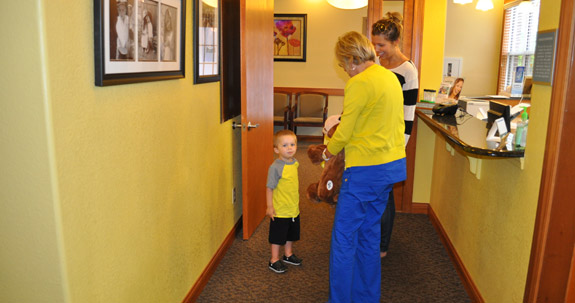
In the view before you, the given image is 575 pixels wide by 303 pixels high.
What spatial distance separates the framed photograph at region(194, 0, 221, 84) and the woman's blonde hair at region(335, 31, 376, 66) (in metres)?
0.79

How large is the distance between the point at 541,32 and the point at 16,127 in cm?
189

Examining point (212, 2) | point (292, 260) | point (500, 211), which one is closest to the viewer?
point (500, 211)

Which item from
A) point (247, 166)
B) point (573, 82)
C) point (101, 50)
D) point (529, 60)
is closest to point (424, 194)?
point (247, 166)

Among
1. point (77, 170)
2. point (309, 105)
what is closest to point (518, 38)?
point (309, 105)

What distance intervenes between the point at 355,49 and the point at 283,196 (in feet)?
3.80

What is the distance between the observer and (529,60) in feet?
17.8

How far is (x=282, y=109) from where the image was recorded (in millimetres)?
7969

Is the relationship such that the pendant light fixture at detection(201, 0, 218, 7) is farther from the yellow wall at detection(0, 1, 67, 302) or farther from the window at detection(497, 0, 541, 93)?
the window at detection(497, 0, 541, 93)

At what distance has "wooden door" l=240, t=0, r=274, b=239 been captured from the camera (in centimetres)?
330

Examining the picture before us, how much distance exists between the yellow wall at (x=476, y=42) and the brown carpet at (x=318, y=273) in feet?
11.5

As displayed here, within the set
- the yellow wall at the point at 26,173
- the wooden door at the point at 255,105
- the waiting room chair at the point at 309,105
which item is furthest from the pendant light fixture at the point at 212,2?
the waiting room chair at the point at 309,105

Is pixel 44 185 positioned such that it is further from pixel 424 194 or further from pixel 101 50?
pixel 424 194

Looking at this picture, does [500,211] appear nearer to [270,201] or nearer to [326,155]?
[326,155]

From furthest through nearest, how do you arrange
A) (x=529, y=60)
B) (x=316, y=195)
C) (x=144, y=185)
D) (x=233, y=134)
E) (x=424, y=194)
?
1. (x=529, y=60)
2. (x=424, y=194)
3. (x=233, y=134)
4. (x=316, y=195)
5. (x=144, y=185)
